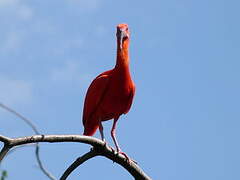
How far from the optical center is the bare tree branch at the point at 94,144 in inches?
183

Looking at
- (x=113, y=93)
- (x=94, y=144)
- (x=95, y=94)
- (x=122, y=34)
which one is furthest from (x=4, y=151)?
(x=95, y=94)

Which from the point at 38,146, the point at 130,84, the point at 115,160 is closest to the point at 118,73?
the point at 130,84

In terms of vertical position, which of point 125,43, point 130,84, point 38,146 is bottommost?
point 38,146

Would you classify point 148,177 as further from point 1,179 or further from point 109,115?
point 109,115

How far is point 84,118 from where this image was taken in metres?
8.27

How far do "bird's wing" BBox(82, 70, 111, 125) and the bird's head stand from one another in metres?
0.64

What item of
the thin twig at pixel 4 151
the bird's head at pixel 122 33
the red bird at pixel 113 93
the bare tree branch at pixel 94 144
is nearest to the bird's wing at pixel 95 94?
the red bird at pixel 113 93

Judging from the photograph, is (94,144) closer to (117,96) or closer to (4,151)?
(4,151)

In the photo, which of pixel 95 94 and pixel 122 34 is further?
pixel 95 94

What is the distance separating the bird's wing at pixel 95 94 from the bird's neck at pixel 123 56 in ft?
1.25

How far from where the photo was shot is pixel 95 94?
8023 mm

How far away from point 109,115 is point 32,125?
12.5 ft

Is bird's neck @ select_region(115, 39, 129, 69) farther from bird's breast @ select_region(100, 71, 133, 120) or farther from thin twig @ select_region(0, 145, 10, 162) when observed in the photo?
thin twig @ select_region(0, 145, 10, 162)

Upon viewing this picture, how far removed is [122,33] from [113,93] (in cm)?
77
